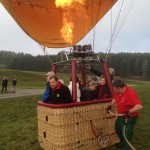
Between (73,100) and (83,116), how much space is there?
0.39 metres

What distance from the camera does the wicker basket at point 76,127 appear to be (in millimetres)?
5512

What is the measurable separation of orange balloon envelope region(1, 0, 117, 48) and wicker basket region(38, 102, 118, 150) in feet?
5.45

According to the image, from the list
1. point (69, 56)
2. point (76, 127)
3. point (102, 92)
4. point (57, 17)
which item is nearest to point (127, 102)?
point (76, 127)

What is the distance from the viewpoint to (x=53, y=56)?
749cm

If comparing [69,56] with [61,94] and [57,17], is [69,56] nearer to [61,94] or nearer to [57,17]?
[57,17]

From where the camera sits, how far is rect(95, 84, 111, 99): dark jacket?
6586 millimetres

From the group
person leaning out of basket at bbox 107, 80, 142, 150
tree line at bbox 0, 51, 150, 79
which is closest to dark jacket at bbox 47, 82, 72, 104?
person leaning out of basket at bbox 107, 80, 142, 150

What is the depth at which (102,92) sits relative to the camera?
21.7 ft

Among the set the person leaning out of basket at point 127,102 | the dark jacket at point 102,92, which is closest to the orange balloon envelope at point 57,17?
the dark jacket at point 102,92

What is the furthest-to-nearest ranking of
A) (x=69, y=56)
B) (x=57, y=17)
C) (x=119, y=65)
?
(x=119, y=65) < (x=57, y=17) < (x=69, y=56)

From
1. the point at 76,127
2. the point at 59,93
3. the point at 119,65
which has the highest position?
the point at 119,65

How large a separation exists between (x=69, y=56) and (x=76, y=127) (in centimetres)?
161

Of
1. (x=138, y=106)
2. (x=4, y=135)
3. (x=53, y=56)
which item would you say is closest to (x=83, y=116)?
(x=138, y=106)

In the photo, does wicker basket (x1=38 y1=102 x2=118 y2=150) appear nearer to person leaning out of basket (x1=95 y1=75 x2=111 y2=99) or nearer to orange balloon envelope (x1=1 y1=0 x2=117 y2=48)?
person leaning out of basket (x1=95 y1=75 x2=111 y2=99)
